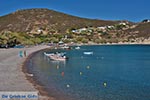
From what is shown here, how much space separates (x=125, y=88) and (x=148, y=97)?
5175 millimetres

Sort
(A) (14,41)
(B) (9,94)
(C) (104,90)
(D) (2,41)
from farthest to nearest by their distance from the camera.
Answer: (A) (14,41), (D) (2,41), (C) (104,90), (B) (9,94)

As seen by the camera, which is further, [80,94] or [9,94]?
[80,94]

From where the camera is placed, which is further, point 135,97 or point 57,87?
point 57,87

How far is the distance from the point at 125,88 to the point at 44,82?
8942mm

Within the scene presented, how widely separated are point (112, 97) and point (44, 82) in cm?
1070

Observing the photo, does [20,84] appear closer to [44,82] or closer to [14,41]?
[44,82]

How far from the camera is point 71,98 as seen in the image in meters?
27.4

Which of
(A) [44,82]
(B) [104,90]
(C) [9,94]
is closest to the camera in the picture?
(C) [9,94]

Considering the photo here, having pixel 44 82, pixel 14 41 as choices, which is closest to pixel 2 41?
pixel 14 41

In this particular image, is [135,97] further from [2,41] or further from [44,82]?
[2,41]

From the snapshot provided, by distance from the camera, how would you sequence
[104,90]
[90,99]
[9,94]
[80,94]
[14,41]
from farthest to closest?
[14,41] → [104,90] → [80,94] → [90,99] → [9,94]

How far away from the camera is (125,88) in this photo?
3356 cm

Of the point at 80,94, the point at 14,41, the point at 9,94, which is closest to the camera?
the point at 9,94

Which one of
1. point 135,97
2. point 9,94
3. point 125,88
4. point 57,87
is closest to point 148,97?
point 135,97
